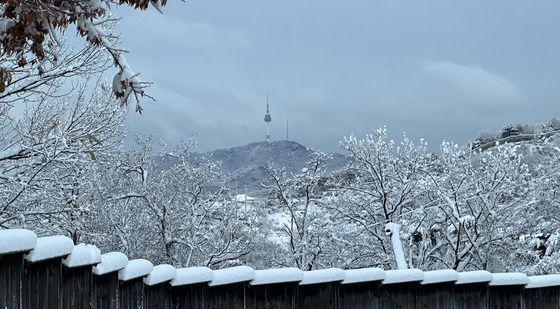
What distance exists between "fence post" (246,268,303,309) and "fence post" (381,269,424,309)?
0.93 metres

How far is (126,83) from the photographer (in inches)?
240

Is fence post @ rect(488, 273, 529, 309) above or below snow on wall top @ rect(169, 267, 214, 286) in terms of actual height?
below

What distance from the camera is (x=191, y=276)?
4922 mm

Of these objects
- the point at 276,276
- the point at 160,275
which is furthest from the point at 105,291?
the point at 276,276

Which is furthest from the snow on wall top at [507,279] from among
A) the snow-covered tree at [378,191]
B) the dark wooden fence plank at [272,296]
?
the snow-covered tree at [378,191]

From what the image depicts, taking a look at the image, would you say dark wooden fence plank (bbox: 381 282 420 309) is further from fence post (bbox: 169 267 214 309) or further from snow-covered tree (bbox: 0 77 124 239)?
snow-covered tree (bbox: 0 77 124 239)

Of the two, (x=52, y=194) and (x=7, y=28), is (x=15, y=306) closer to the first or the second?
(x=7, y=28)

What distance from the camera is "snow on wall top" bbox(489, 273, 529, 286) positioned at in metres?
7.01

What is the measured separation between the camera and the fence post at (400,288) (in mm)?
6148

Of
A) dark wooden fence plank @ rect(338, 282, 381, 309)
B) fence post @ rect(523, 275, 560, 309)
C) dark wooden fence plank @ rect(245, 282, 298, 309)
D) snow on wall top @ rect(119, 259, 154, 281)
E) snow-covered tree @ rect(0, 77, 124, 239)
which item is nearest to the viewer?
snow on wall top @ rect(119, 259, 154, 281)

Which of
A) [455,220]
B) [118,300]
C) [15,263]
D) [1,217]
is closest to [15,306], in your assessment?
[15,263]

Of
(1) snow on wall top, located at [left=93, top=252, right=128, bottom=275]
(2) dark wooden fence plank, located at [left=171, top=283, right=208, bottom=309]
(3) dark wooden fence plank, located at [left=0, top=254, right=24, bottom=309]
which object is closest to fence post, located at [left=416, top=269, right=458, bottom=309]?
(2) dark wooden fence plank, located at [left=171, top=283, right=208, bottom=309]

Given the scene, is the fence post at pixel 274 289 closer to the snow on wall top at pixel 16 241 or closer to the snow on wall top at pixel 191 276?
the snow on wall top at pixel 191 276

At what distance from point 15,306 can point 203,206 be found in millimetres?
20792
